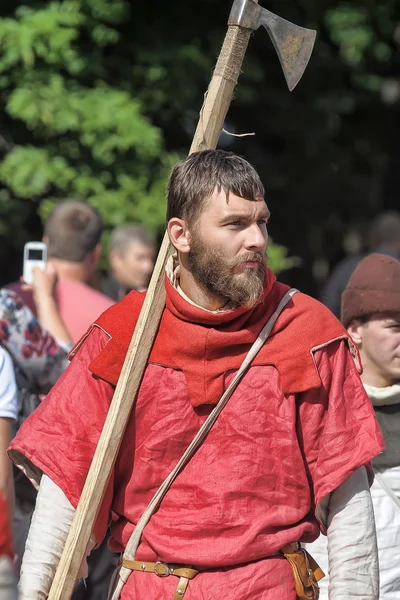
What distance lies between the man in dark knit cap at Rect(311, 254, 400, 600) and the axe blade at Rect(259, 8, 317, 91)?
3.23 feet

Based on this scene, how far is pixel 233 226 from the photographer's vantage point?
10.9 feet

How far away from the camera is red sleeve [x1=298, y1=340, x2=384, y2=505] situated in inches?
127

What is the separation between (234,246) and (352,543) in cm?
80

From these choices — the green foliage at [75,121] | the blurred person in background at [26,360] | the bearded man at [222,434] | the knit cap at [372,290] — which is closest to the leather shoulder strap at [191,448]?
the bearded man at [222,434]

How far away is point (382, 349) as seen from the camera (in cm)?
431

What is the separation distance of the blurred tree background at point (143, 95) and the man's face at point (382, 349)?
4386mm

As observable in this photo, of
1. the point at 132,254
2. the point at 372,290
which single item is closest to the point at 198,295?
the point at 372,290

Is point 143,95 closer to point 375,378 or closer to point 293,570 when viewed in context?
point 375,378

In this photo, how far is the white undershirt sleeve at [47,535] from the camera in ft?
10.8

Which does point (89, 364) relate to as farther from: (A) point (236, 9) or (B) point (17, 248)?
(B) point (17, 248)

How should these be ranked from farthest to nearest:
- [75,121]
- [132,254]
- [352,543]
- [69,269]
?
[75,121]
[132,254]
[69,269]
[352,543]

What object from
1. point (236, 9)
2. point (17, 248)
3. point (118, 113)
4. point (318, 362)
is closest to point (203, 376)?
point (318, 362)

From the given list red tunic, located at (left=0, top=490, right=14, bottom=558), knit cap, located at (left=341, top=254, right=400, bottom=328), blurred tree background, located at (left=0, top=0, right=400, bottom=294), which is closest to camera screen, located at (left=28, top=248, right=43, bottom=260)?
blurred tree background, located at (left=0, top=0, right=400, bottom=294)

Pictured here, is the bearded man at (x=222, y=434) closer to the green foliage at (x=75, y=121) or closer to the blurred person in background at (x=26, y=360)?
the blurred person in background at (x=26, y=360)
